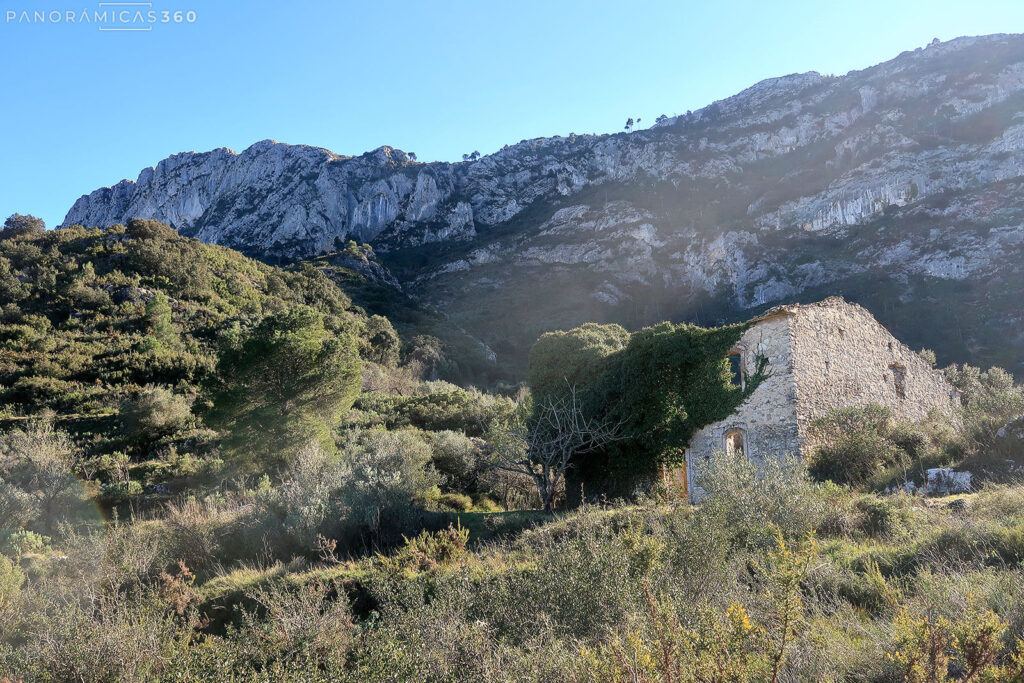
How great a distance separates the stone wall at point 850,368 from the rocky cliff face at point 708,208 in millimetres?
18574

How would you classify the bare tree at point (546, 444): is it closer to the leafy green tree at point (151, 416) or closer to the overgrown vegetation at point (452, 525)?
the overgrown vegetation at point (452, 525)

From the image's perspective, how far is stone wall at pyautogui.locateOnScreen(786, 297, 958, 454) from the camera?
36.8ft

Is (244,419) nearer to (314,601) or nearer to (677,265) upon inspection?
(314,601)

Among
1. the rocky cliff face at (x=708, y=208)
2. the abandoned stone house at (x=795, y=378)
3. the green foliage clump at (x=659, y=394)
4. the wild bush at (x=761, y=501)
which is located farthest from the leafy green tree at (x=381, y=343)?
the wild bush at (x=761, y=501)

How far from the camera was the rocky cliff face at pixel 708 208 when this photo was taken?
3759 cm

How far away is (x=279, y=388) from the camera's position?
14461mm

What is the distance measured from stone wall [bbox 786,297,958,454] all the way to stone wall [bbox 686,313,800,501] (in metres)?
0.19

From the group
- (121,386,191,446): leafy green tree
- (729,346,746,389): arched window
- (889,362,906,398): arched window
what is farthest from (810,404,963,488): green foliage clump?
(121,386,191,446): leafy green tree

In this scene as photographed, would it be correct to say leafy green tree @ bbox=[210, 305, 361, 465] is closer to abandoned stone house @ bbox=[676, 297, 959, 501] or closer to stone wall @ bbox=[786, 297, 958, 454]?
abandoned stone house @ bbox=[676, 297, 959, 501]

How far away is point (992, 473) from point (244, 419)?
1638cm

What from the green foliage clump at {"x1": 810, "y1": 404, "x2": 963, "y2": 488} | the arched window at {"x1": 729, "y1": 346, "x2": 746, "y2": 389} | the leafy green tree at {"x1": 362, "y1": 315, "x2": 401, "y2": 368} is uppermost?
the leafy green tree at {"x1": 362, "y1": 315, "x2": 401, "y2": 368}

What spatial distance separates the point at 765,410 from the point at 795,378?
932 millimetres

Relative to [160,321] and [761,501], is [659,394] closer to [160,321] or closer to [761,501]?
[761,501]

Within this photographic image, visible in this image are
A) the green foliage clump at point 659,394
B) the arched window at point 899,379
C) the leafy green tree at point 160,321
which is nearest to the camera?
the green foliage clump at point 659,394
